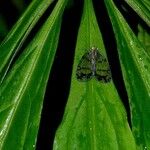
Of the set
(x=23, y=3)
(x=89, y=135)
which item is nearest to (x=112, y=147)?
(x=89, y=135)

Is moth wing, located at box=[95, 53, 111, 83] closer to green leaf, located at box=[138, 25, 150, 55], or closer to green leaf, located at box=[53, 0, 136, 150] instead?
green leaf, located at box=[53, 0, 136, 150]

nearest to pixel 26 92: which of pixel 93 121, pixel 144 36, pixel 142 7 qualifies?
pixel 93 121

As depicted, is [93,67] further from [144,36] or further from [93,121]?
[144,36]

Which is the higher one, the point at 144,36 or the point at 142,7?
the point at 142,7

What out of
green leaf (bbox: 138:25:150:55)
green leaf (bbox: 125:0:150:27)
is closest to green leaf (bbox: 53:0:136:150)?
green leaf (bbox: 125:0:150:27)

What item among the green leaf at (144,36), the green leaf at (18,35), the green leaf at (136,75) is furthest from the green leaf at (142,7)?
the green leaf at (144,36)

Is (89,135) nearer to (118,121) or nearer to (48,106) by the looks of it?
(118,121)

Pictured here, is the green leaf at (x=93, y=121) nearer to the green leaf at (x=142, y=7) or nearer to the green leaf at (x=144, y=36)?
the green leaf at (x=142, y=7)
